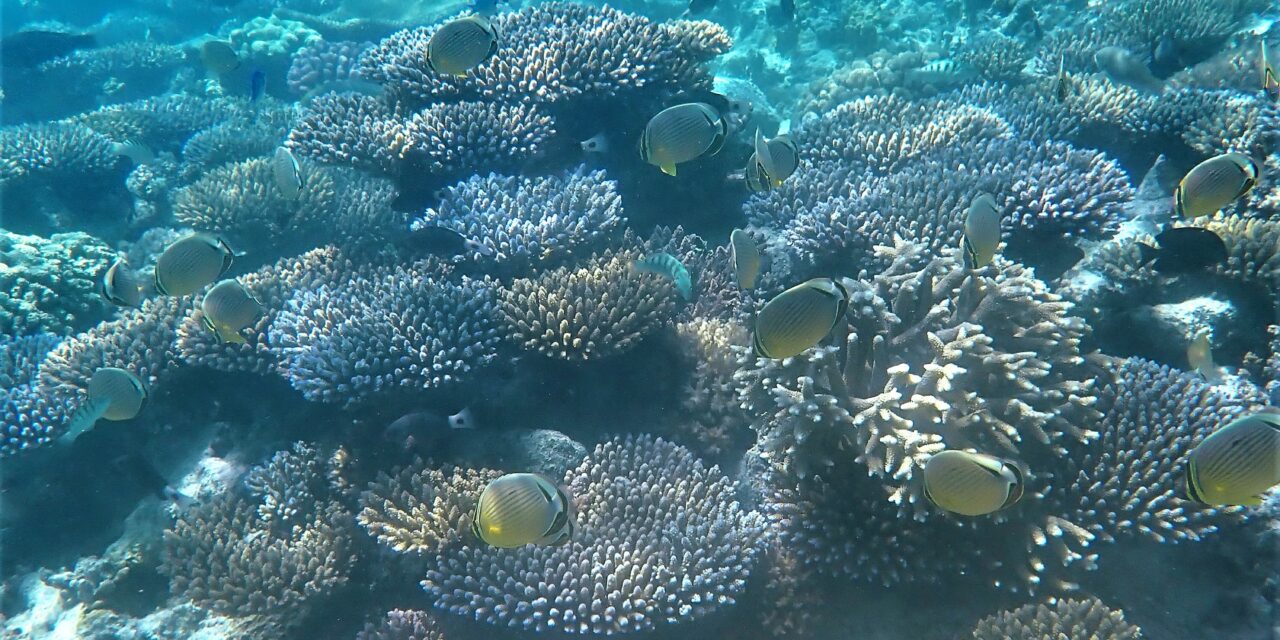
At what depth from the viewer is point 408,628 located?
3.92 m

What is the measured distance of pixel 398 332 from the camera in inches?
168

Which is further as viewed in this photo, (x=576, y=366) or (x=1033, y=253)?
(x=1033, y=253)

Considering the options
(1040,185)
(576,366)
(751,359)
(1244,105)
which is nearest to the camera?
(751,359)

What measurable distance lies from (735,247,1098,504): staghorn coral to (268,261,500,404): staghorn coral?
6.41 feet

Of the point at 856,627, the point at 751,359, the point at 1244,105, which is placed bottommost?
the point at 856,627

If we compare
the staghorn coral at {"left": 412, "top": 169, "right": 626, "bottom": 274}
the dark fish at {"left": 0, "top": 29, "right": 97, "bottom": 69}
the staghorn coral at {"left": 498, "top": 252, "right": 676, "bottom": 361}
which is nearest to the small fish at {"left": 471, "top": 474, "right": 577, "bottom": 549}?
the staghorn coral at {"left": 498, "top": 252, "right": 676, "bottom": 361}

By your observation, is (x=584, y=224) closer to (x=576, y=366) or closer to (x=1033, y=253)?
(x=576, y=366)

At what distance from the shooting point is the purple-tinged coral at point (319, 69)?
44.6 ft

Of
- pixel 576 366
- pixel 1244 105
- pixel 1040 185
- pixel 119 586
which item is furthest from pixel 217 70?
pixel 1244 105

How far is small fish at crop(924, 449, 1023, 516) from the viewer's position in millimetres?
2408

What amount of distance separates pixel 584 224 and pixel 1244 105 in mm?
6362

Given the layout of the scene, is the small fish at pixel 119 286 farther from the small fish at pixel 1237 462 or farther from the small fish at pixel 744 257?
the small fish at pixel 1237 462

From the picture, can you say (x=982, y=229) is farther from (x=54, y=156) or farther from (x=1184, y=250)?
(x=54, y=156)

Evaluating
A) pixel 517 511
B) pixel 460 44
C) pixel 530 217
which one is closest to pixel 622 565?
pixel 517 511
